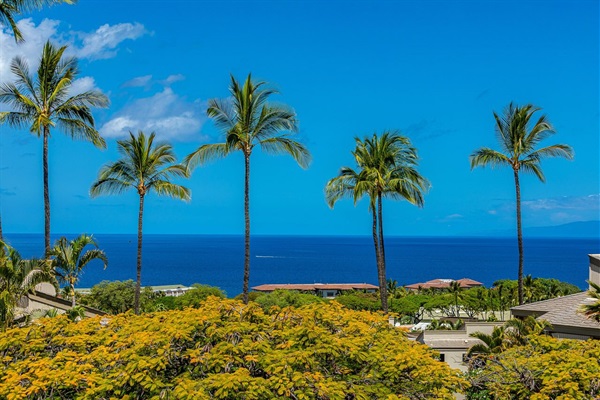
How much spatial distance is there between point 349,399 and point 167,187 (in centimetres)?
2385

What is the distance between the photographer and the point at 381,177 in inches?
1272

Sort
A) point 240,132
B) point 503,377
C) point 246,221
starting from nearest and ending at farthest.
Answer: point 503,377
point 240,132
point 246,221

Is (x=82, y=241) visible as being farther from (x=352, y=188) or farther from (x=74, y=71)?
(x=352, y=188)

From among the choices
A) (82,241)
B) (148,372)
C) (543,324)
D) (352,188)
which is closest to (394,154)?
(352,188)

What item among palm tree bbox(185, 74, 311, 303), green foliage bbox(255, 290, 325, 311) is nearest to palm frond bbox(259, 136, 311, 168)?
palm tree bbox(185, 74, 311, 303)

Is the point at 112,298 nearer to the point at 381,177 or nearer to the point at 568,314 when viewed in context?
the point at 381,177

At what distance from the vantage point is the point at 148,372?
10.5m

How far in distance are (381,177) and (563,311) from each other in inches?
458

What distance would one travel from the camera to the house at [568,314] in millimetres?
23219

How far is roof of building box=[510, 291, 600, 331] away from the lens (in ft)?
77.6

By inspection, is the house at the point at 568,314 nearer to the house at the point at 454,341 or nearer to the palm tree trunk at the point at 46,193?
the house at the point at 454,341

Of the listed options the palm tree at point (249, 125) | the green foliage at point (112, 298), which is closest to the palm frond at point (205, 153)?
the palm tree at point (249, 125)

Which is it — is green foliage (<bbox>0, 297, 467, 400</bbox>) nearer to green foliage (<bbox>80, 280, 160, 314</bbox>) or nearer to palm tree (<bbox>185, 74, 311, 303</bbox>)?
palm tree (<bbox>185, 74, 311, 303</bbox>)

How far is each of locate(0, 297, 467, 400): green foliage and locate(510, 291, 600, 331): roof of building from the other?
1322 cm
